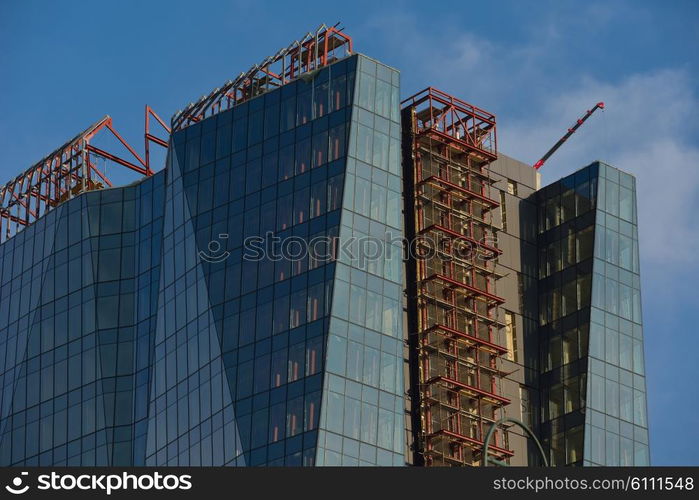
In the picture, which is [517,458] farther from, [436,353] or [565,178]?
[565,178]

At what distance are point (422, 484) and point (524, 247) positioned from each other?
94662mm

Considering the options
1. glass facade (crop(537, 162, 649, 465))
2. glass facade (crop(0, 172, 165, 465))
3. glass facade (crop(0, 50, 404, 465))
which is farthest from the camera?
glass facade (crop(0, 172, 165, 465))

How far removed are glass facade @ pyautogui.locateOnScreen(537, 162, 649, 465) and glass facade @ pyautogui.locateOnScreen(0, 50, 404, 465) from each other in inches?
848

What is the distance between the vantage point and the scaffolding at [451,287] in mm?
155500

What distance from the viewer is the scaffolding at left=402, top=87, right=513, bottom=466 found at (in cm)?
15550

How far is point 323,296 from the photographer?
477 feet

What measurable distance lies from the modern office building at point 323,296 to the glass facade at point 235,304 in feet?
0.66

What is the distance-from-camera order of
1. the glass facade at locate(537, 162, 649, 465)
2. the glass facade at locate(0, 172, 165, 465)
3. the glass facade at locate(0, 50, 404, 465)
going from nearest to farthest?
the glass facade at locate(0, 50, 404, 465)
the glass facade at locate(537, 162, 649, 465)
the glass facade at locate(0, 172, 165, 465)

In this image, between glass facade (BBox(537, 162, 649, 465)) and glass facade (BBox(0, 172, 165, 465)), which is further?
glass facade (BBox(0, 172, 165, 465))

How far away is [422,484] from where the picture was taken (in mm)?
79312

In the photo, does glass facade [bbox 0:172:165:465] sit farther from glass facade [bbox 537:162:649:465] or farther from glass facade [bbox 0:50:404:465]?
glass facade [bbox 537:162:649:465]

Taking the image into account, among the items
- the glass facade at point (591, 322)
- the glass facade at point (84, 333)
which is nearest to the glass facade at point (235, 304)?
the glass facade at point (84, 333)

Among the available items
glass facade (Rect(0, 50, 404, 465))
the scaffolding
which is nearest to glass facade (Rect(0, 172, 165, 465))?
glass facade (Rect(0, 50, 404, 465))

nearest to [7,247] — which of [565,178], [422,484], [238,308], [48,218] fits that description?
[48,218]
